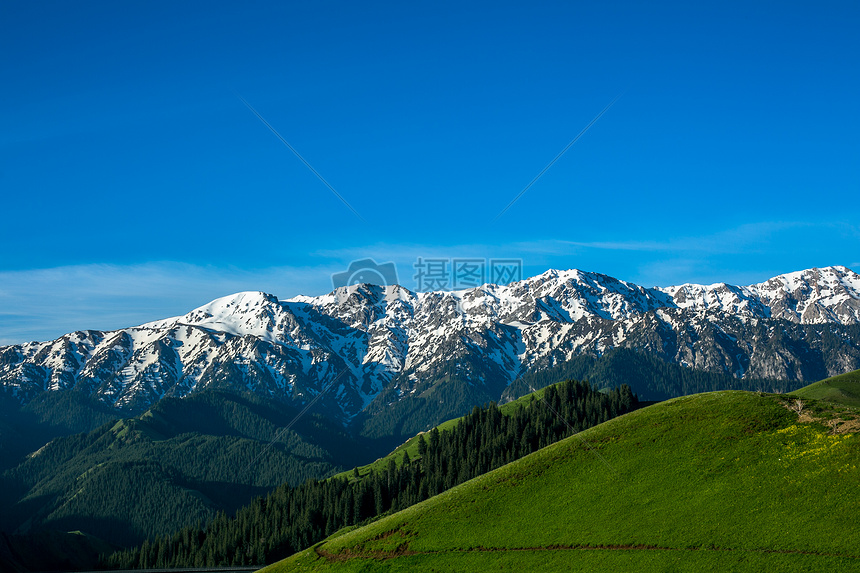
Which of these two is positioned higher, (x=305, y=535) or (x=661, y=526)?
(x=661, y=526)

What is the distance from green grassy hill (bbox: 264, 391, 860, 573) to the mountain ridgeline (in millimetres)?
65805

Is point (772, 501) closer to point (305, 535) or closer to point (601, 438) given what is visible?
point (601, 438)

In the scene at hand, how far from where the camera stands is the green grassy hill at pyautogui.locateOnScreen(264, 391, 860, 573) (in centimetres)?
6256

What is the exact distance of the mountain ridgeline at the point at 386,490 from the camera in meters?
161

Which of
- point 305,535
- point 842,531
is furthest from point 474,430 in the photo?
point 842,531

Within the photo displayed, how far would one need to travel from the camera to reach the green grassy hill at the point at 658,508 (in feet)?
205

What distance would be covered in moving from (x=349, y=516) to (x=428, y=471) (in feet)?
82.8

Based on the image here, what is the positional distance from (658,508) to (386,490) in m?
112

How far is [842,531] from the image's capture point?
60469 millimetres

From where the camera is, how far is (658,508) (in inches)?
2889

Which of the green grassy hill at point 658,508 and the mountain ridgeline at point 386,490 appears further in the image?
the mountain ridgeline at point 386,490

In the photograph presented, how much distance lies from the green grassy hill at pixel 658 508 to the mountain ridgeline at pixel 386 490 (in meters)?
65.8

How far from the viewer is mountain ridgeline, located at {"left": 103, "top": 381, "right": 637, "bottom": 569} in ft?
529

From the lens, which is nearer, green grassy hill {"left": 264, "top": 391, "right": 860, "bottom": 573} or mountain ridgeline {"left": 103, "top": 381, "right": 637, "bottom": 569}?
green grassy hill {"left": 264, "top": 391, "right": 860, "bottom": 573}
